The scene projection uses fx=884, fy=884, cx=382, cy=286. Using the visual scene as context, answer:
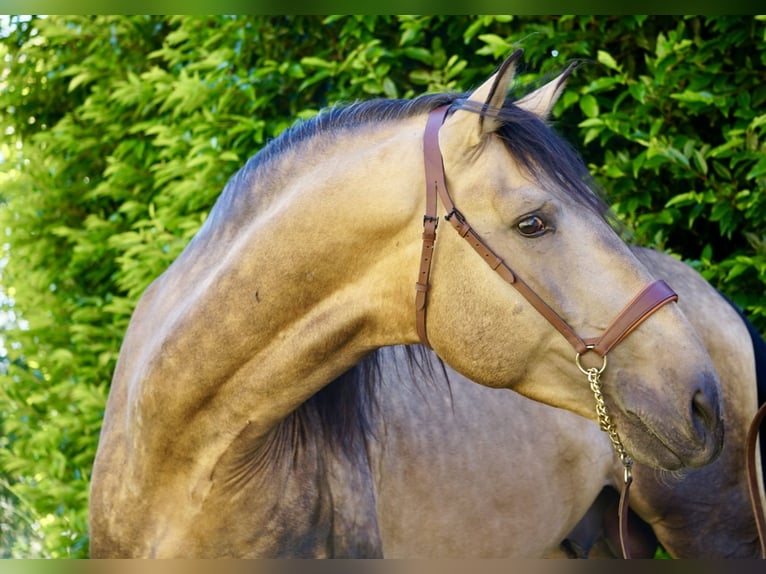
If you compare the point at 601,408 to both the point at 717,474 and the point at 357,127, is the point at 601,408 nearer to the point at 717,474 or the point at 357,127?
the point at 357,127

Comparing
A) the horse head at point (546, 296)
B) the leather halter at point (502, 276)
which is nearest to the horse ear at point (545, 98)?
the horse head at point (546, 296)

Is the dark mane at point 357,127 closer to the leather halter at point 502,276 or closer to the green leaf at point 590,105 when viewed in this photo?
the leather halter at point 502,276

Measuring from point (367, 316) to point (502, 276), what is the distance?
0.31 metres

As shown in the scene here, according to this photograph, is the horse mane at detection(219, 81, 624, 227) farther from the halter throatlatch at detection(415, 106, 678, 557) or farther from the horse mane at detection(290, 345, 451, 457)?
the horse mane at detection(290, 345, 451, 457)

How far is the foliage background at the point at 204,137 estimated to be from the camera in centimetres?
342

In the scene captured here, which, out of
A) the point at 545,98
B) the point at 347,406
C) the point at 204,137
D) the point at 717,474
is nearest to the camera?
→ the point at 545,98

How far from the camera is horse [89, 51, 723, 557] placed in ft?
5.88

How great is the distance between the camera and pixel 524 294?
181cm

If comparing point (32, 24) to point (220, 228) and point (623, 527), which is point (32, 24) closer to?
point (220, 228)

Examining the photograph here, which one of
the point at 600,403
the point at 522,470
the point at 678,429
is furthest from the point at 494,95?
the point at 522,470

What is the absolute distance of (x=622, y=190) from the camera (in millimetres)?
3580

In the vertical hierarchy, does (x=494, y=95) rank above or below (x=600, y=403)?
above

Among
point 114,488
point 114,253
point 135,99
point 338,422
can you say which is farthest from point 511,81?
point 114,253

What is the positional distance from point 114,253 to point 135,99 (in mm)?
776
